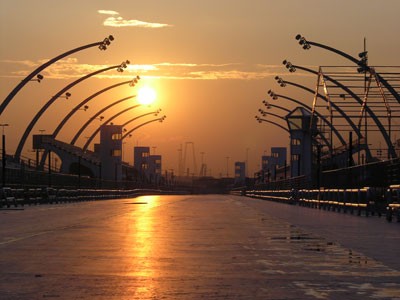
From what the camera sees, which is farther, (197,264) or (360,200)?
(360,200)

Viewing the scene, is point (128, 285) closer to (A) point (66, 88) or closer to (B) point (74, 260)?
(B) point (74, 260)

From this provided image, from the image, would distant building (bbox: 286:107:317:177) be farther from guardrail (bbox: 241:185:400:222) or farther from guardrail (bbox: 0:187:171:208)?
guardrail (bbox: 241:185:400:222)

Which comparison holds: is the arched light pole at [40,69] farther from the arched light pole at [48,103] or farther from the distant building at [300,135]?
the distant building at [300,135]

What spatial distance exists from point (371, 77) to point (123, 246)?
123ft

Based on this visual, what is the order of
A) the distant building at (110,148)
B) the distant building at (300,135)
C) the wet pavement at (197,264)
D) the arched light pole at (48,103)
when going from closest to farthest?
1. the wet pavement at (197,264)
2. the arched light pole at (48,103)
3. the distant building at (300,135)
4. the distant building at (110,148)

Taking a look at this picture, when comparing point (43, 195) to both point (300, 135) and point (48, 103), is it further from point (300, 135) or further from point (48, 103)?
point (300, 135)

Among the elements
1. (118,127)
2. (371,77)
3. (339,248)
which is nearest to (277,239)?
(339,248)

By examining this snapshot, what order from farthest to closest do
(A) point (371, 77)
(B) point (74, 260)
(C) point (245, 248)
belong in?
(A) point (371, 77) < (C) point (245, 248) < (B) point (74, 260)

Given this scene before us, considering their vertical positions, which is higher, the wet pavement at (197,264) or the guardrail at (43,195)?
the guardrail at (43,195)

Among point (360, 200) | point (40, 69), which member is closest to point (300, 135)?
point (40, 69)

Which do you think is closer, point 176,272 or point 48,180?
point 176,272

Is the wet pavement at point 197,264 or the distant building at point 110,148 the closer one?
the wet pavement at point 197,264

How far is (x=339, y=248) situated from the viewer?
17781 millimetres

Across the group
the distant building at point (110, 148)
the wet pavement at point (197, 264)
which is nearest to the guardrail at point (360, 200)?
the wet pavement at point (197, 264)
